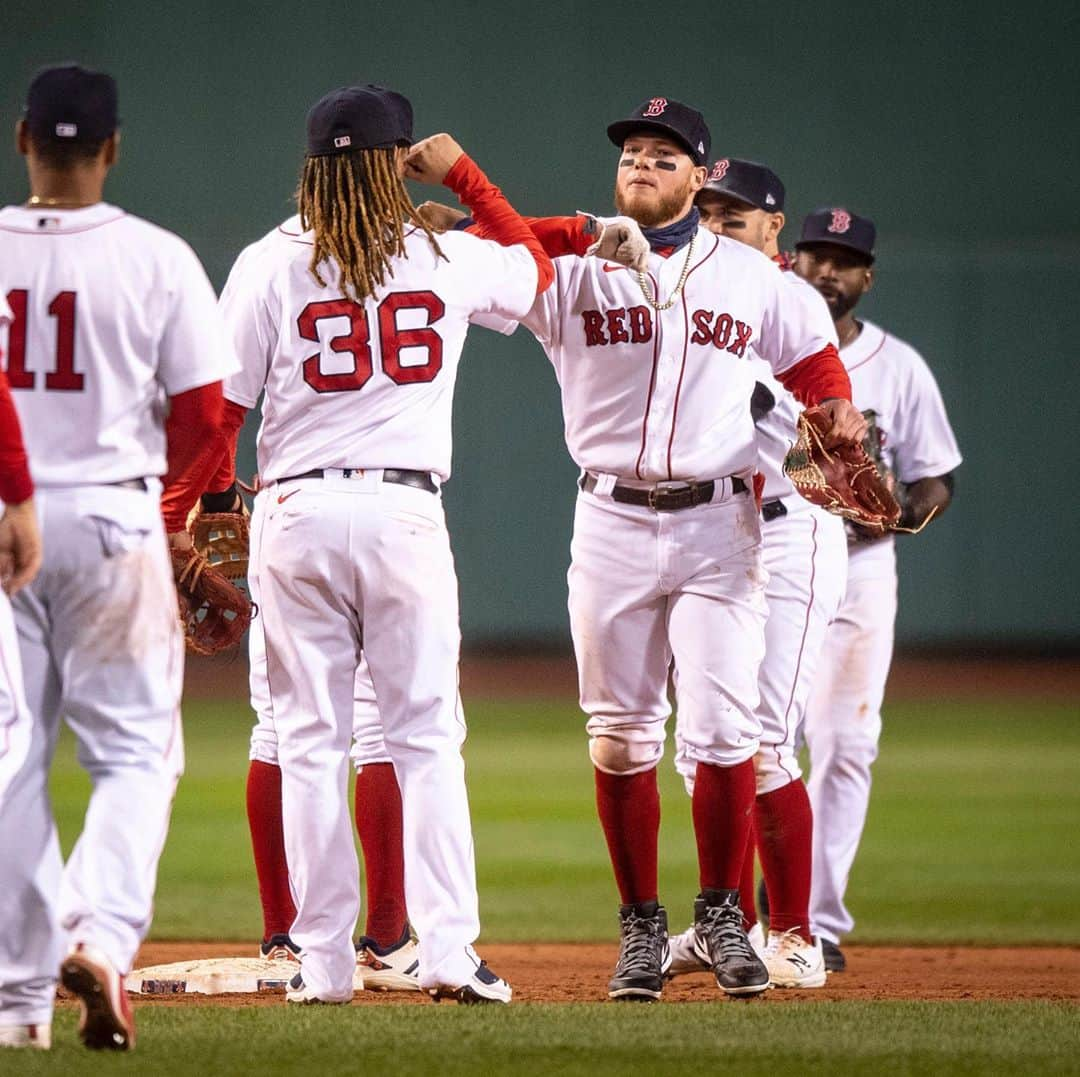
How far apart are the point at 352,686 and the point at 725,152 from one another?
15185 millimetres

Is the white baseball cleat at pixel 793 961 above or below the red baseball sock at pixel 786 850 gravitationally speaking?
below

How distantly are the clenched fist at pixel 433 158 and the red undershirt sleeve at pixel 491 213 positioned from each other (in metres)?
0.02

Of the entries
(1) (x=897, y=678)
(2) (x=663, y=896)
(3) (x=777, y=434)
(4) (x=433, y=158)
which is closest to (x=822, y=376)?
(3) (x=777, y=434)

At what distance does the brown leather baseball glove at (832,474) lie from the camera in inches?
194

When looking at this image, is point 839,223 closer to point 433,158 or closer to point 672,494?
point 672,494

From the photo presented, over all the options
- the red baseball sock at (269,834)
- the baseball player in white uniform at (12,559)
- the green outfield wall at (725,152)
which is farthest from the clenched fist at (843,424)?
the green outfield wall at (725,152)

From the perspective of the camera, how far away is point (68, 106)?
3484mm

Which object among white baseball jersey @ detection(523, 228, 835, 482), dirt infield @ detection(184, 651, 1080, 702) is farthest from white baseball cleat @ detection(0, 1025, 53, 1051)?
dirt infield @ detection(184, 651, 1080, 702)

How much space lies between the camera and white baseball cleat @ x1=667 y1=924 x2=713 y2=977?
4988mm

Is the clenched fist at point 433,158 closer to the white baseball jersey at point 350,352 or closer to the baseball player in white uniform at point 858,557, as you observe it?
the white baseball jersey at point 350,352

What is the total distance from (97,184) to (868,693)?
3.44 m

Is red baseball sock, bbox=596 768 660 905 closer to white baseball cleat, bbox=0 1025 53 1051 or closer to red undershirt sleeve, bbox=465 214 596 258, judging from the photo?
red undershirt sleeve, bbox=465 214 596 258

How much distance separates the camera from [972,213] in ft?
59.8

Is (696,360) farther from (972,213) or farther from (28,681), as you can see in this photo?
(972,213)
